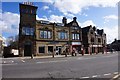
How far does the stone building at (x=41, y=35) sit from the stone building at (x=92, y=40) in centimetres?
865

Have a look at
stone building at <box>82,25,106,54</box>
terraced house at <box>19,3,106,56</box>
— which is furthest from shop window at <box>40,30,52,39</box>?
stone building at <box>82,25,106,54</box>

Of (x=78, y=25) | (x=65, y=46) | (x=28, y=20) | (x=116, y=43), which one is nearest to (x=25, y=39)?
(x=28, y=20)

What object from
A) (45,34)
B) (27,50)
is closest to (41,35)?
(45,34)

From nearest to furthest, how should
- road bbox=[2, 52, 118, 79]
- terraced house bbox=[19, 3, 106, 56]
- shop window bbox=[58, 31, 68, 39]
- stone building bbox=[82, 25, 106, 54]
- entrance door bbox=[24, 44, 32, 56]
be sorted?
1. road bbox=[2, 52, 118, 79]
2. terraced house bbox=[19, 3, 106, 56]
3. entrance door bbox=[24, 44, 32, 56]
4. shop window bbox=[58, 31, 68, 39]
5. stone building bbox=[82, 25, 106, 54]

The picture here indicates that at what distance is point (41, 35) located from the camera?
49.5 m

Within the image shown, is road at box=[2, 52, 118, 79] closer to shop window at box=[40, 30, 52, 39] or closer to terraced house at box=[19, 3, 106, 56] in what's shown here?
terraced house at box=[19, 3, 106, 56]

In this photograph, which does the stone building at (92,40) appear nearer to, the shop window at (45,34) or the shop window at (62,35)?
the shop window at (62,35)

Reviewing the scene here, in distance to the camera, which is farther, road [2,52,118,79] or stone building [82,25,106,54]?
stone building [82,25,106,54]

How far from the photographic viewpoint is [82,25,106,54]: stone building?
65.7m

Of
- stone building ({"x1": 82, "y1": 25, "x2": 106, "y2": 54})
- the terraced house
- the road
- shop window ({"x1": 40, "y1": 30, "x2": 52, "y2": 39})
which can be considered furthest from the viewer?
stone building ({"x1": 82, "y1": 25, "x2": 106, "y2": 54})

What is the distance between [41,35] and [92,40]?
24.0 metres

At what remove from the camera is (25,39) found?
153ft

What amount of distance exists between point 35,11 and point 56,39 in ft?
29.7

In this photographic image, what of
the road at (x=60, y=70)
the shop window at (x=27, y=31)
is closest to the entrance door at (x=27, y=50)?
the shop window at (x=27, y=31)
